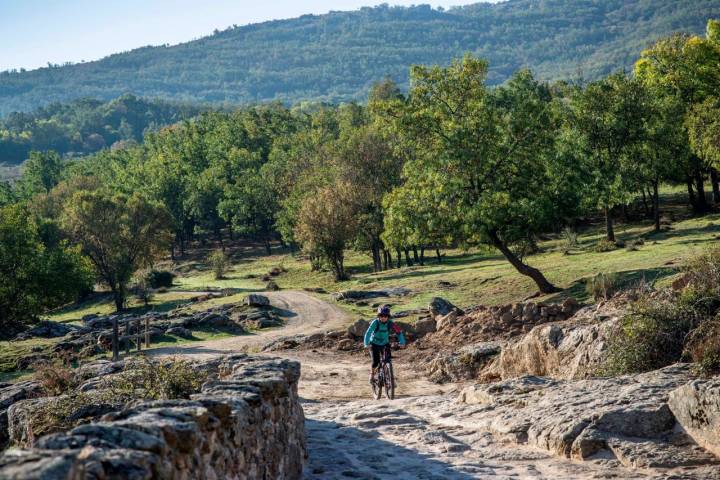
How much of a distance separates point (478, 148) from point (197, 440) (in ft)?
106

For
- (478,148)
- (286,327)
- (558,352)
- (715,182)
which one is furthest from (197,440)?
(715,182)

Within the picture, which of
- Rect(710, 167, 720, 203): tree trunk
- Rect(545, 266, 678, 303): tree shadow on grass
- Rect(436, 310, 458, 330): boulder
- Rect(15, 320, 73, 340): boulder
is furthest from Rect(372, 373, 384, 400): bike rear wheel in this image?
Rect(710, 167, 720, 203): tree trunk

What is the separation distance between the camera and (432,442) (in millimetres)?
14203

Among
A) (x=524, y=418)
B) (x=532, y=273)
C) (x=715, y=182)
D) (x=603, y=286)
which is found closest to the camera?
(x=524, y=418)

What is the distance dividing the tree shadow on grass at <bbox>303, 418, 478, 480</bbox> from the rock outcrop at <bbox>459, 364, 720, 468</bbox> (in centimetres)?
145

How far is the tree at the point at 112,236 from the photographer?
63.8 metres

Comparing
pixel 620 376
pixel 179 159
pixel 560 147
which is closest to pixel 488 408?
pixel 620 376

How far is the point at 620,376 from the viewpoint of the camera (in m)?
15.1

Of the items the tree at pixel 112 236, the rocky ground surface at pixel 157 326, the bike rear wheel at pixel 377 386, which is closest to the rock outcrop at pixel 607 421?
the bike rear wheel at pixel 377 386

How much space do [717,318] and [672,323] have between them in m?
1.15

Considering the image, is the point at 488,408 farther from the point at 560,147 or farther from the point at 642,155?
the point at 642,155

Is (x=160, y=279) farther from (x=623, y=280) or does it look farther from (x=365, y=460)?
(x=365, y=460)

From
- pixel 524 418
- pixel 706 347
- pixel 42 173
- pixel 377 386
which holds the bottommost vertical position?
pixel 377 386

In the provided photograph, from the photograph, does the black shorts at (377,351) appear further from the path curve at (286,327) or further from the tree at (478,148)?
the tree at (478,148)
